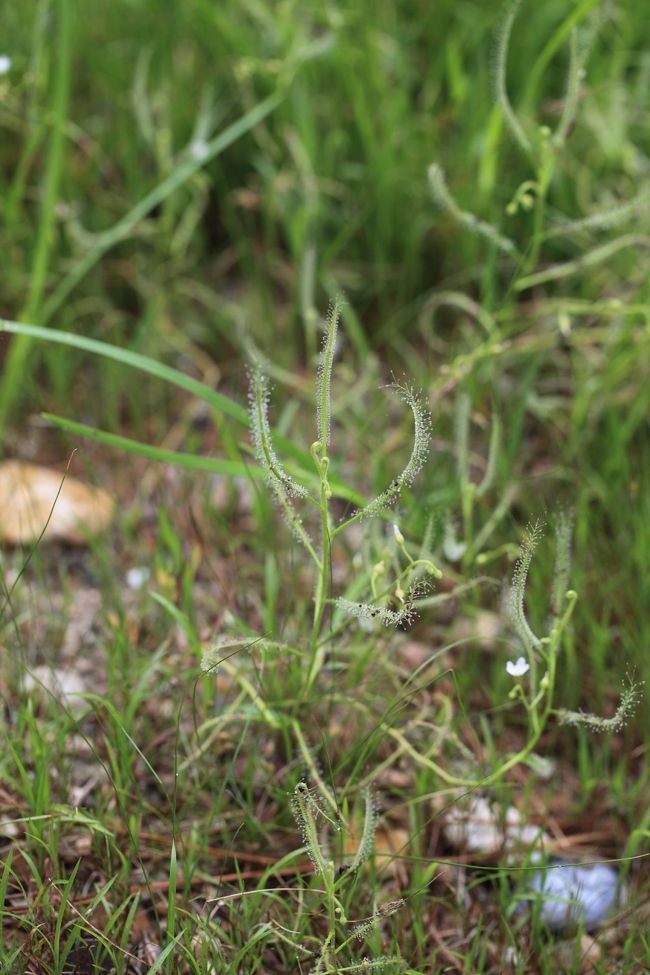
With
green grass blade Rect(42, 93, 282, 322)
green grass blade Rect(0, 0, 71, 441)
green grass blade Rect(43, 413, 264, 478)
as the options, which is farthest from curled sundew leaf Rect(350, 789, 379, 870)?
green grass blade Rect(42, 93, 282, 322)

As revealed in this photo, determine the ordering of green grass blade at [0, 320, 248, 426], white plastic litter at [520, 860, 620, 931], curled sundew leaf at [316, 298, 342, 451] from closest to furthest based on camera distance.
→ curled sundew leaf at [316, 298, 342, 451], white plastic litter at [520, 860, 620, 931], green grass blade at [0, 320, 248, 426]

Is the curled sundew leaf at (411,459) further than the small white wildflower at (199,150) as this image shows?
No

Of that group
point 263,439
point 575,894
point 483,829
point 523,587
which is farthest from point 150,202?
point 575,894

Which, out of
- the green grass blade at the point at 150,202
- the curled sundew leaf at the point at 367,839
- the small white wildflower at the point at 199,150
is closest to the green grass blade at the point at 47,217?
the green grass blade at the point at 150,202

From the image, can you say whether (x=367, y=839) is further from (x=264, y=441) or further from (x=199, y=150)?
(x=199, y=150)

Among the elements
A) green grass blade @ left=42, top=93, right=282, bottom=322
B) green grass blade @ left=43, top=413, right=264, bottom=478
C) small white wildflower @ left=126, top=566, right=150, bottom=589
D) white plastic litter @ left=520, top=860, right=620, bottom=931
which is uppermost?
green grass blade @ left=42, top=93, right=282, bottom=322

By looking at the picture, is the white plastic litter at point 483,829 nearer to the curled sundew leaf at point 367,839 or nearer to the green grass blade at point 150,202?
the curled sundew leaf at point 367,839

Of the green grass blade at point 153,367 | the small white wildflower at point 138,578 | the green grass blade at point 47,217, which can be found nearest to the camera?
the green grass blade at point 153,367

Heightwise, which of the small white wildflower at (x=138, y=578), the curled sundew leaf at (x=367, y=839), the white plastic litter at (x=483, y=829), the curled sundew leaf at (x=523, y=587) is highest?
the curled sundew leaf at (x=523, y=587)

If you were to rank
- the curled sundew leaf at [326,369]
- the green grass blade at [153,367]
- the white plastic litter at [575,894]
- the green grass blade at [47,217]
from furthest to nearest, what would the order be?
the green grass blade at [47,217]
the green grass blade at [153,367]
the white plastic litter at [575,894]
the curled sundew leaf at [326,369]

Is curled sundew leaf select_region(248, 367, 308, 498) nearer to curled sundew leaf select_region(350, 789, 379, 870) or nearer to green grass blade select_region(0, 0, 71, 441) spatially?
curled sundew leaf select_region(350, 789, 379, 870)
